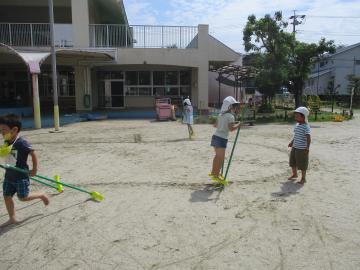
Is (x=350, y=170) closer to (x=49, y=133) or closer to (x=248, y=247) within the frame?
(x=248, y=247)

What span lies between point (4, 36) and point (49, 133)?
10449 millimetres

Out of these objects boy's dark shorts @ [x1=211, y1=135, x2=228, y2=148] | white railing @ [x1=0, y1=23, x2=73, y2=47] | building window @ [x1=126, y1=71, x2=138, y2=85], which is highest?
white railing @ [x1=0, y1=23, x2=73, y2=47]

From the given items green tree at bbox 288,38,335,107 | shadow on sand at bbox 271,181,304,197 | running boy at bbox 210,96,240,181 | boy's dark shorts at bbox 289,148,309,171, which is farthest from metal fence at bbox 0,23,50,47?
shadow on sand at bbox 271,181,304,197

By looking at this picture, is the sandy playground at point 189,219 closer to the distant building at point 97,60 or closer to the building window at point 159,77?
the distant building at point 97,60

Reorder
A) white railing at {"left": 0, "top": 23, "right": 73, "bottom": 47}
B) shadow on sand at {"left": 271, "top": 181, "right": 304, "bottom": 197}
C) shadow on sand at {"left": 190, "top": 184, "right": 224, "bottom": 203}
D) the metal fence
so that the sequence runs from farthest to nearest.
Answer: the metal fence, white railing at {"left": 0, "top": 23, "right": 73, "bottom": 47}, shadow on sand at {"left": 271, "top": 181, "right": 304, "bottom": 197}, shadow on sand at {"left": 190, "top": 184, "right": 224, "bottom": 203}

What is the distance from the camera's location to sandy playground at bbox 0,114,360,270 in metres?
3.85

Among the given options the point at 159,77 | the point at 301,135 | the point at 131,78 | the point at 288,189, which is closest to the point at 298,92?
the point at 159,77

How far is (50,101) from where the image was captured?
25.4 meters

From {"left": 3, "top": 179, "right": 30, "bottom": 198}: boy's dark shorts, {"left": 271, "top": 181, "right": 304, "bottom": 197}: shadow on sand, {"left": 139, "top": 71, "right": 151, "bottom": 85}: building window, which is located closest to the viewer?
{"left": 3, "top": 179, "right": 30, "bottom": 198}: boy's dark shorts

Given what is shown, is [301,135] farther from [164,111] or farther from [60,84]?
[60,84]

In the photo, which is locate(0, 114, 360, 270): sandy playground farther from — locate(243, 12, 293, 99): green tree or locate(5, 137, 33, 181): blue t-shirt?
locate(243, 12, 293, 99): green tree

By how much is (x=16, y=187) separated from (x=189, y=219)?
7.27 ft

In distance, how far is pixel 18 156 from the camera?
4.64 meters

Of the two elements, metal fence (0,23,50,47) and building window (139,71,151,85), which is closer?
metal fence (0,23,50,47)
